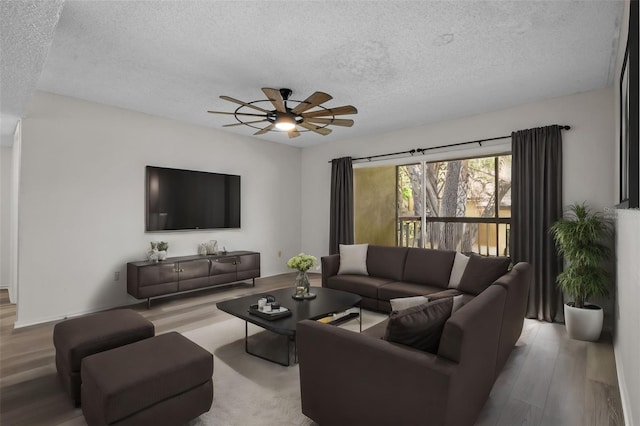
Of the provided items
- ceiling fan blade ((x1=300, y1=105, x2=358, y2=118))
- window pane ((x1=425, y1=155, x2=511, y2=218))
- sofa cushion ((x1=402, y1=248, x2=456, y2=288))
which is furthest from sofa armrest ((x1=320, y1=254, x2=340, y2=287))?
ceiling fan blade ((x1=300, y1=105, x2=358, y2=118))

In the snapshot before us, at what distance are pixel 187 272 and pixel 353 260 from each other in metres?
2.29

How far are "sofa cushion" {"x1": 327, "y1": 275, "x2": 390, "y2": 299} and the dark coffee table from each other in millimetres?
621

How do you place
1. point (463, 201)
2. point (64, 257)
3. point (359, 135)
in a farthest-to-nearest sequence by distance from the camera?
point (359, 135) → point (463, 201) → point (64, 257)

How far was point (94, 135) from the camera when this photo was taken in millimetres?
4195

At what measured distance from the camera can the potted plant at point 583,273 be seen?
3238 mm

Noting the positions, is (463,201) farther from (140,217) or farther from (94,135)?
(94,135)

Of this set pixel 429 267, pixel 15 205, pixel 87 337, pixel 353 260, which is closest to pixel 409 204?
pixel 353 260

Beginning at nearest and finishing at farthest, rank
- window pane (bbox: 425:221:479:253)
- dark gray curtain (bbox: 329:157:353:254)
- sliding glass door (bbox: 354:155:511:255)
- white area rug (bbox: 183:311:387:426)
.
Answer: white area rug (bbox: 183:311:387:426) → sliding glass door (bbox: 354:155:511:255) → window pane (bbox: 425:221:479:253) → dark gray curtain (bbox: 329:157:353:254)

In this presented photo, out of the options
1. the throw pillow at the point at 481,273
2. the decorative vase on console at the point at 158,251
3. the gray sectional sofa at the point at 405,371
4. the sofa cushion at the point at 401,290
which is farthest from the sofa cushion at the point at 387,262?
the decorative vase on console at the point at 158,251

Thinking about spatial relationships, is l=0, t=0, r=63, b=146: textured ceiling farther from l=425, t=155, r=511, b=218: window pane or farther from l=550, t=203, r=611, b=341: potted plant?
l=425, t=155, r=511, b=218: window pane

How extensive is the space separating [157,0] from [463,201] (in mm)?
4615

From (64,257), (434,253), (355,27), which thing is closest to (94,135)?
(64,257)

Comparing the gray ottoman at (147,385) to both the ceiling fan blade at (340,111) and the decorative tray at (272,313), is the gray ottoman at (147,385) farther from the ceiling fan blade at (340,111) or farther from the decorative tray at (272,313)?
the ceiling fan blade at (340,111)

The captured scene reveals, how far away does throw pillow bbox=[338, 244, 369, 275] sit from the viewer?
15.1ft
